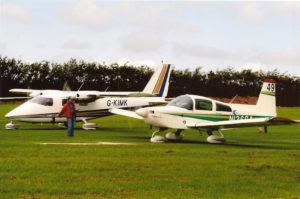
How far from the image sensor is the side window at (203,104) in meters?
23.7

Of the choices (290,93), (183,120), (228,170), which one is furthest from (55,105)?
(290,93)

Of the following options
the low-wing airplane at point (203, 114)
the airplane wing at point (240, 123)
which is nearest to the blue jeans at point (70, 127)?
the low-wing airplane at point (203, 114)

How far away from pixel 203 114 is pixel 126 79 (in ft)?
209

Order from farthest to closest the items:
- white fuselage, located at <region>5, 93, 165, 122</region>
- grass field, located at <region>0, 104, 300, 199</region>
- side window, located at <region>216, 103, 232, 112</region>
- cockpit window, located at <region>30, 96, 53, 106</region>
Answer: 1. cockpit window, located at <region>30, 96, 53, 106</region>
2. white fuselage, located at <region>5, 93, 165, 122</region>
3. side window, located at <region>216, 103, 232, 112</region>
4. grass field, located at <region>0, 104, 300, 199</region>

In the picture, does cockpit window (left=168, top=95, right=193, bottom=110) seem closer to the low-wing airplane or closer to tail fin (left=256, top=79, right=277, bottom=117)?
the low-wing airplane

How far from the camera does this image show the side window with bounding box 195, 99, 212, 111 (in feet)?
77.6

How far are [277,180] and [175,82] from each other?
6590 centimetres

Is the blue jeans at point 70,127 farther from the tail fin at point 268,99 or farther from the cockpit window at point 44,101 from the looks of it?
the tail fin at point 268,99

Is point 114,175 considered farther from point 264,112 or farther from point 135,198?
point 264,112

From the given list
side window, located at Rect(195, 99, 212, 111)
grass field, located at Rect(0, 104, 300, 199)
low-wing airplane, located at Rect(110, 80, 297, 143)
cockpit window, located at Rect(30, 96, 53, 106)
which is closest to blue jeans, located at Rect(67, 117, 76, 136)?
low-wing airplane, located at Rect(110, 80, 297, 143)

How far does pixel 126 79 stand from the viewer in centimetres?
8706

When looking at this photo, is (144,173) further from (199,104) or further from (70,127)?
(70,127)

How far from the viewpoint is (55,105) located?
3253 cm

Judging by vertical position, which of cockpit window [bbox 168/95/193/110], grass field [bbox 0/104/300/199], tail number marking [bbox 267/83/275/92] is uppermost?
tail number marking [bbox 267/83/275/92]
